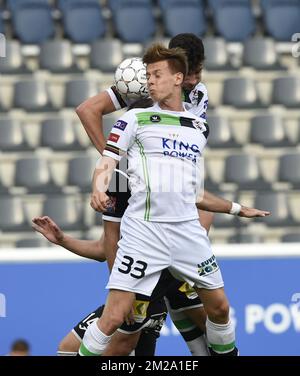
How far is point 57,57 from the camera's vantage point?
12.5m

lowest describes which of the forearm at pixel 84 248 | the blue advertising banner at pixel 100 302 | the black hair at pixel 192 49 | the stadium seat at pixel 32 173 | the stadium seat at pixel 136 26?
the blue advertising banner at pixel 100 302

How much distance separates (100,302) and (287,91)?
452cm

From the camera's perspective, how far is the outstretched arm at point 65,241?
6207 mm

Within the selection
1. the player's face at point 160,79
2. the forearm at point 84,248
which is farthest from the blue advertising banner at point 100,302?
the player's face at point 160,79

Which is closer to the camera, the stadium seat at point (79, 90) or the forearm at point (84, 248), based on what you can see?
the forearm at point (84, 248)

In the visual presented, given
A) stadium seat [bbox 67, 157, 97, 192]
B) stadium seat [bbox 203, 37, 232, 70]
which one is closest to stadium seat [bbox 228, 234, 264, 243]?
stadium seat [bbox 67, 157, 97, 192]

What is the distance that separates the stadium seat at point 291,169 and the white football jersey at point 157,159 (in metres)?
5.53

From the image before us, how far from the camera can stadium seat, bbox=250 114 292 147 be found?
11.8 meters

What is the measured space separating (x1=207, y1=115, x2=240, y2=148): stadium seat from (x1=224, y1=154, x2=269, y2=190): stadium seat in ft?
1.30

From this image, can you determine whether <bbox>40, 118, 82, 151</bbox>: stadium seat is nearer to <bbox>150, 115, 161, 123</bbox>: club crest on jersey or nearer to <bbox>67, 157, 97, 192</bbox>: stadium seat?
<bbox>67, 157, 97, 192</bbox>: stadium seat

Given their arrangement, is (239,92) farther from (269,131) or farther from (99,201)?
(99,201)

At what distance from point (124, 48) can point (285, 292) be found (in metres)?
4.86

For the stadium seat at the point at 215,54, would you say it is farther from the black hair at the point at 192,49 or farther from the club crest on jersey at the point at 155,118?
the club crest on jersey at the point at 155,118

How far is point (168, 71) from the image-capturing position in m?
5.79
